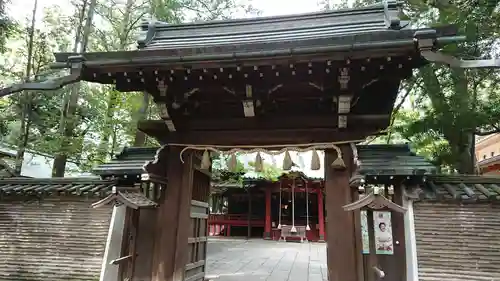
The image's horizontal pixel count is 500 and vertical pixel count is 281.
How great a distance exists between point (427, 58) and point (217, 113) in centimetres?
284

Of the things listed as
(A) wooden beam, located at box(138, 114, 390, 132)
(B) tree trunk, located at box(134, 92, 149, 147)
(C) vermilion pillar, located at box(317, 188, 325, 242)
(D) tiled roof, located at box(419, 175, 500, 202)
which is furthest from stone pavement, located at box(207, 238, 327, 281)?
(C) vermilion pillar, located at box(317, 188, 325, 242)

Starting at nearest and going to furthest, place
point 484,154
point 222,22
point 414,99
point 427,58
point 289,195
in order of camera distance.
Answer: point 427,58, point 222,22, point 414,99, point 484,154, point 289,195

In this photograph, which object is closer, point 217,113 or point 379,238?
point 379,238

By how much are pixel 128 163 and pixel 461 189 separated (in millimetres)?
4368

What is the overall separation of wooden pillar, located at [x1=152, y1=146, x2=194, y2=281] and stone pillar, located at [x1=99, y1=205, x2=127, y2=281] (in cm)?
48

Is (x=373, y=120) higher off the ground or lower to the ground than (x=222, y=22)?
lower

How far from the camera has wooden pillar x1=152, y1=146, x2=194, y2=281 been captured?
176 inches

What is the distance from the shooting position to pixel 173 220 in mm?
4605

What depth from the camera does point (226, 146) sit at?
4684mm

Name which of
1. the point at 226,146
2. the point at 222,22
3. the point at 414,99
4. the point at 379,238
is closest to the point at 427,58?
the point at 379,238

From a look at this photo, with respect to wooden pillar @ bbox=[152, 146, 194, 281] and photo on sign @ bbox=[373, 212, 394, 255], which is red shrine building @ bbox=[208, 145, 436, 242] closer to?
wooden pillar @ bbox=[152, 146, 194, 281]

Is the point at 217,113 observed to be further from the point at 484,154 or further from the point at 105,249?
the point at 484,154

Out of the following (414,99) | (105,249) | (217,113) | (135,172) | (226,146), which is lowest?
(105,249)

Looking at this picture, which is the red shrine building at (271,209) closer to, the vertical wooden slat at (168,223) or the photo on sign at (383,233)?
the vertical wooden slat at (168,223)
